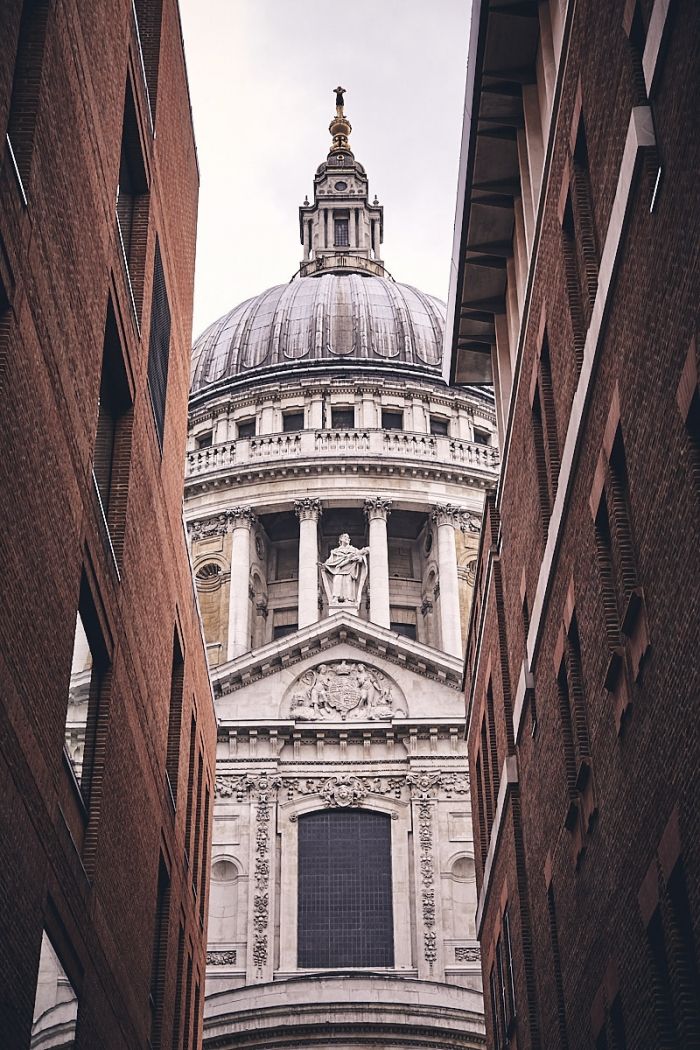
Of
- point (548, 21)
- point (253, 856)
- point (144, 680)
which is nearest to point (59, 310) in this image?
point (144, 680)

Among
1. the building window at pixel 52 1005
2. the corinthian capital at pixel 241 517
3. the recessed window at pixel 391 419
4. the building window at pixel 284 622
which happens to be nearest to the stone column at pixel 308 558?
the building window at pixel 284 622

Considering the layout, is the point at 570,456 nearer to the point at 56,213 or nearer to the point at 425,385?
the point at 56,213

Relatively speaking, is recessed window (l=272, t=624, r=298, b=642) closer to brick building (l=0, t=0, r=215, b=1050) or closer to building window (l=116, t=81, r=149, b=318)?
brick building (l=0, t=0, r=215, b=1050)

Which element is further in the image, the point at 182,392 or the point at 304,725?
the point at 304,725

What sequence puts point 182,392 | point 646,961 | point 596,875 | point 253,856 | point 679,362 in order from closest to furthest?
point 679,362, point 646,961, point 596,875, point 182,392, point 253,856

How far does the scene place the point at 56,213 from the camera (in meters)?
17.1

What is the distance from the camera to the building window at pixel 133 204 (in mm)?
23375

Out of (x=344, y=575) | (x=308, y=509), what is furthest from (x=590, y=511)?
(x=308, y=509)

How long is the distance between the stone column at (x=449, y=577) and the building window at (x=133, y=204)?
44959mm

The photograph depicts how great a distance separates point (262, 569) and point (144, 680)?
5200 centimetres

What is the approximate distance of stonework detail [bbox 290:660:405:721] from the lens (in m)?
50.8

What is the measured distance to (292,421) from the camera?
80188mm

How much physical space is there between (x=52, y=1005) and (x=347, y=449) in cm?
5972

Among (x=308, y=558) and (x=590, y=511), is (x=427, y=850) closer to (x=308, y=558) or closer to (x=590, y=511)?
(x=308, y=558)
